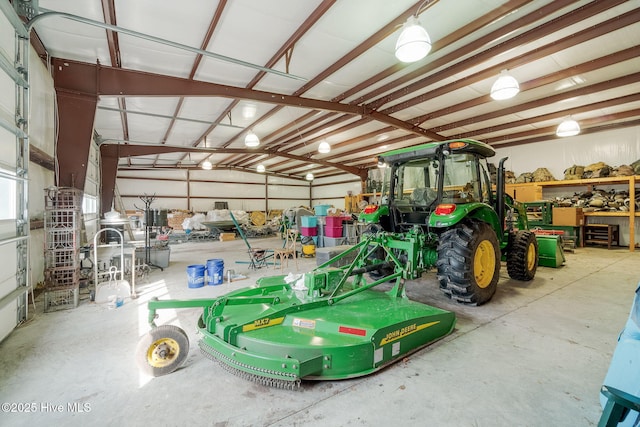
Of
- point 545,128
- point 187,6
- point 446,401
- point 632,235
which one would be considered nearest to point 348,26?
point 187,6

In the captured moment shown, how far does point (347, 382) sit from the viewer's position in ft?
6.29

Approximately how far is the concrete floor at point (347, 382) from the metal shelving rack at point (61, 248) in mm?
367

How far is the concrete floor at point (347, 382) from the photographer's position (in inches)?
63.7

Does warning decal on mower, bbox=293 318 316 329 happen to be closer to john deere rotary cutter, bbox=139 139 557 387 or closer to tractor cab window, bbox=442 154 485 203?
john deere rotary cutter, bbox=139 139 557 387

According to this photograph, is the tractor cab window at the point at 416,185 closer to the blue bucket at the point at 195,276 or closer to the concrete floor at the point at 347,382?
the concrete floor at the point at 347,382

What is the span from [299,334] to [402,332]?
788 mm

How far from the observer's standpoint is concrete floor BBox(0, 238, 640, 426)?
162cm

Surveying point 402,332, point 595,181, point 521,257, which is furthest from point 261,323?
point 595,181

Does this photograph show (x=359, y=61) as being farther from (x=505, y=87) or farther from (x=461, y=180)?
(x=461, y=180)

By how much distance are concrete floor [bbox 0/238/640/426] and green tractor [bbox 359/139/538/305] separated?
52cm

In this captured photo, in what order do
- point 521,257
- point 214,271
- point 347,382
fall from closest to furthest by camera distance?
point 347,382
point 521,257
point 214,271

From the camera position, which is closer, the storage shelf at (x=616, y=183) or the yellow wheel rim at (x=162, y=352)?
the yellow wheel rim at (x=162, y=352)

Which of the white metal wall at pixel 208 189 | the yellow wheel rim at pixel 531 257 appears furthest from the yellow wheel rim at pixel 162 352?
the white metal wall at pixel 208 189

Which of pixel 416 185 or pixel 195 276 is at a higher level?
pixel 416 185
